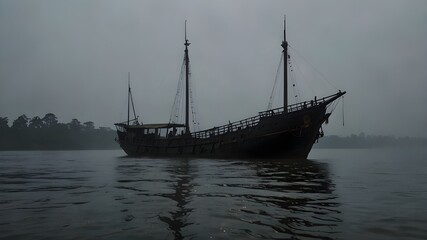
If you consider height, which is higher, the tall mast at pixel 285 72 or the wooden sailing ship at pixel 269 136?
the tall mast at pixel 285 72

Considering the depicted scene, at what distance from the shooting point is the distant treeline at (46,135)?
121625mm

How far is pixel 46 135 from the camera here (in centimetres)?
12988

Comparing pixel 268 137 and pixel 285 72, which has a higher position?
pixel 285 72

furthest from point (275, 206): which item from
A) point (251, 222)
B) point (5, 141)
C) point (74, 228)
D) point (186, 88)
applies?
point (5, 141)

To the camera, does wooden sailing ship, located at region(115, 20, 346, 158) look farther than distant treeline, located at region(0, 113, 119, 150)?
No

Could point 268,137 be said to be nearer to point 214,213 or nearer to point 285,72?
point 285,72

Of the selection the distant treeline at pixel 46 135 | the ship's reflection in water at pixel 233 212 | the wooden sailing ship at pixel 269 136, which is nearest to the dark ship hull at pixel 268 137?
the wooden sailing ship at pixel 269 136

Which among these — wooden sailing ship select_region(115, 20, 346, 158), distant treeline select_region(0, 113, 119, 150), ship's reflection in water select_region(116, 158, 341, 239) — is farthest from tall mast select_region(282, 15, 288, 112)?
distant treeline select_region(0, 113, 119, 150)

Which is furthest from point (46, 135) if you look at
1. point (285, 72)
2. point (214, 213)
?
point (214, 213)

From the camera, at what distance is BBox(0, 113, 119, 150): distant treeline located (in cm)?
12162

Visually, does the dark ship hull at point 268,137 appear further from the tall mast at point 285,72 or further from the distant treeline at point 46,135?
the distant treeline at point 46,135

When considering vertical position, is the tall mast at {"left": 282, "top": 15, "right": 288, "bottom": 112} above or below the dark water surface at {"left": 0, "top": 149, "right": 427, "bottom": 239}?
above

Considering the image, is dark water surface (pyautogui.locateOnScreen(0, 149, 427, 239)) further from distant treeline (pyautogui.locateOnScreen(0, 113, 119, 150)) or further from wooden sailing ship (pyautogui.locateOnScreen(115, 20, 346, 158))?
distant treeline (pyautogui.locateOnScreen(0, 113, 119, 150))

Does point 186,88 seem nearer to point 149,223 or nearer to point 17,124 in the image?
point 149,223
